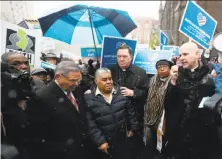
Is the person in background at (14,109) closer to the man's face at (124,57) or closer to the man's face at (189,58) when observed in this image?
the man's face at (124,57)

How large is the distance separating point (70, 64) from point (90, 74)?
1.83 meters

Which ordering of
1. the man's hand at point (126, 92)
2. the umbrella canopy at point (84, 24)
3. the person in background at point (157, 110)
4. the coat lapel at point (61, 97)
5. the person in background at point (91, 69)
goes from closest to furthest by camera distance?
the coat lapel at point (61, 97), the man's hand at point (126, 92), the person in background at point (157, 110), the umbrella canopy at point (84, 24), the person in background at point (91, 69)

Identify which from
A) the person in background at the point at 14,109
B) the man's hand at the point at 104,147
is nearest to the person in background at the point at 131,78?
the man's hand at the point at 104,147

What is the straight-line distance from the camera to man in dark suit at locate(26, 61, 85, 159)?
2.70m

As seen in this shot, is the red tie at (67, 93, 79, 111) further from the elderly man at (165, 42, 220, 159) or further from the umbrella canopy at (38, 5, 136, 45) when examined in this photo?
the umbrella canopy at (38, 5, 136, 45)

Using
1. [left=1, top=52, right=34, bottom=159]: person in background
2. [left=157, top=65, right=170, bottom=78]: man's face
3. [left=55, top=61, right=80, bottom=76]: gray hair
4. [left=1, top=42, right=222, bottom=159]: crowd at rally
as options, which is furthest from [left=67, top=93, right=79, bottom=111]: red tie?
[left=157, top=65, right=170, bottom=78]: man's face

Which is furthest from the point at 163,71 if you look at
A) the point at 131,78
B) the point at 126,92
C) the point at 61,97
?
the point at 61,97

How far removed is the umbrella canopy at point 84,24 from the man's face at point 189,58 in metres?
2.00

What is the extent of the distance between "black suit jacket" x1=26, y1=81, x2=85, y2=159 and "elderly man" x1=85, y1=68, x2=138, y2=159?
45 cm

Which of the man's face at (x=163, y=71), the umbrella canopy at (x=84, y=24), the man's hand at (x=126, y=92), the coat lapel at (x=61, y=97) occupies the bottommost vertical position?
the man's hand at (x=126, y=92)

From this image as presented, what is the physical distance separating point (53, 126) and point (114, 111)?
2.92 ft

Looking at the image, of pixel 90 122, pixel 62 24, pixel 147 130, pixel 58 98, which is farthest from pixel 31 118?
pixel 62 24

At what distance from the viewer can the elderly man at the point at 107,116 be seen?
11.0 feet

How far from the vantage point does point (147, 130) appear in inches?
159
